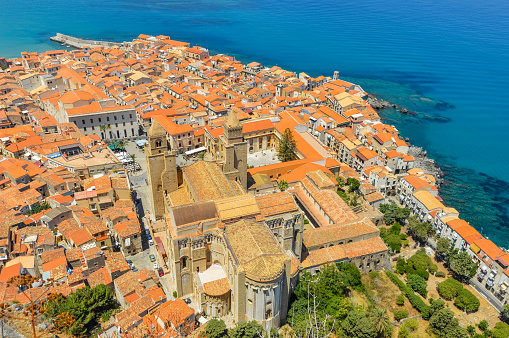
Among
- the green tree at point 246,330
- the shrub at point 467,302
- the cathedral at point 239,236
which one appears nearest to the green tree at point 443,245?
the shrub at point 467,302

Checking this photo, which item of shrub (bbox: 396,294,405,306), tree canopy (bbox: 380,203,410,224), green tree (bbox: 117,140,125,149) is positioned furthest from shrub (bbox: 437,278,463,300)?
green tree (bbox: 117,140,125,149)

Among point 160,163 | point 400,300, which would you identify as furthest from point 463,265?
point 160,163

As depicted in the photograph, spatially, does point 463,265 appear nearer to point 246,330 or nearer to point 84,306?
point 246,330

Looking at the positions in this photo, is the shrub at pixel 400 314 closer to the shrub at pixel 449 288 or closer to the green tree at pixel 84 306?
the shrub at pixel 449 288

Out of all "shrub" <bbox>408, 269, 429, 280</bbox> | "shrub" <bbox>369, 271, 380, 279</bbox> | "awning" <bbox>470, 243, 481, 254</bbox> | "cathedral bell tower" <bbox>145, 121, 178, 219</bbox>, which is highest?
→ "cathedral bell tower" <bbox>145, 121, 178, 219</bbox>

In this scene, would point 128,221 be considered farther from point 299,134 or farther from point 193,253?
point 299,134

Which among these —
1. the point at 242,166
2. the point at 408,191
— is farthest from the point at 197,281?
the point at 408,191

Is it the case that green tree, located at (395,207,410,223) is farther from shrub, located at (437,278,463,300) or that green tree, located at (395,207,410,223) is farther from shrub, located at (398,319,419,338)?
shrub, located at (398,319,419,338)
